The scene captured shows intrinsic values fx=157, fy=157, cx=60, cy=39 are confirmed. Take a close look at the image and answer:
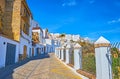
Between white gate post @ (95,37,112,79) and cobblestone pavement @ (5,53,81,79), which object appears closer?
white gate post @ (95,37,112,79)

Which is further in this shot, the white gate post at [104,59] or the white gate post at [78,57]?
the white gate post at [78,57]

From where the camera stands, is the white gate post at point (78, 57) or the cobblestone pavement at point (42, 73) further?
the white gate post at point (78, 57)

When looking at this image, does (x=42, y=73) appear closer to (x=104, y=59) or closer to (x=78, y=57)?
(x=78, y=57)

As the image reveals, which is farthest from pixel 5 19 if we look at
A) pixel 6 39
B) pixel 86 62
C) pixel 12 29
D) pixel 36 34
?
pixel 36 34

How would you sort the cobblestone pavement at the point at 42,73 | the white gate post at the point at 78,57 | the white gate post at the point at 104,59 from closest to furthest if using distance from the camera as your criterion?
the white gate post at the point at 104,59 → the cobblestone pavement at the point at 42,73 → the white gate post at the point at 78,57

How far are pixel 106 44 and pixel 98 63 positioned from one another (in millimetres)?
882

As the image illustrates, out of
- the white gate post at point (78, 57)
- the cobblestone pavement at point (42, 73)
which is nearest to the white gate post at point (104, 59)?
the cobblestone pavement at point (42, 73)

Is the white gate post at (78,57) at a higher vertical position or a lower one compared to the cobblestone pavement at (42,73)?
higher

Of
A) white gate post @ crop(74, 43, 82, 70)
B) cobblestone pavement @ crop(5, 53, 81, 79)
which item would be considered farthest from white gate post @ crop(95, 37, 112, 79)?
white gate post @ crop(74, 43, 82, 70)

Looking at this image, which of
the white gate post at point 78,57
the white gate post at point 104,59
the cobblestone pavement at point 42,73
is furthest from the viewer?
the white gate post at point 78,57

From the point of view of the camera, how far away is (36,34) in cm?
5034

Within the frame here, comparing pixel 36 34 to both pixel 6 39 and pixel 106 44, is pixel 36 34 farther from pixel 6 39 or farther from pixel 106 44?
pixel 106 44

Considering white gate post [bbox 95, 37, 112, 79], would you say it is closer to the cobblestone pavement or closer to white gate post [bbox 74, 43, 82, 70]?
the cobblestone pavement

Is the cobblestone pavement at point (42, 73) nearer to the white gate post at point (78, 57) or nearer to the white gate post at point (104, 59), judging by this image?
the white gate post at point (78, 57)
